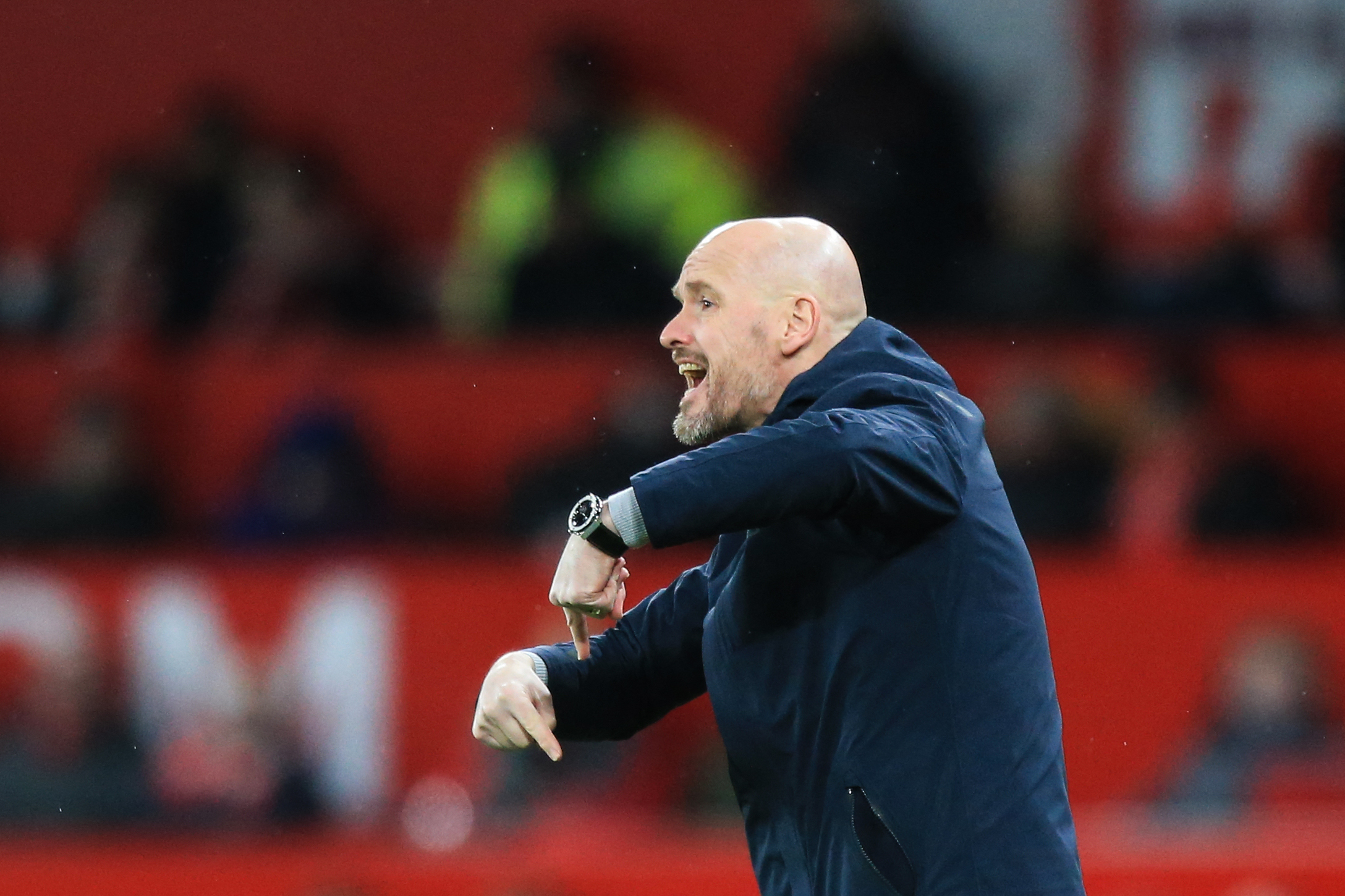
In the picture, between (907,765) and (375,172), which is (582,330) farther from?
(907,765)

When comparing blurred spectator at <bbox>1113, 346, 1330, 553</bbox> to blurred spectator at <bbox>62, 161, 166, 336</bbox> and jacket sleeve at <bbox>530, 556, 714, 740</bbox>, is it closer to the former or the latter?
jacket sleeve at <bbox>530, 556, 714, 740</bbox>

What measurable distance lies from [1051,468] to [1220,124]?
9.18 ft

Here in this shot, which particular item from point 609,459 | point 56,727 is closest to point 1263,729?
point 609,459

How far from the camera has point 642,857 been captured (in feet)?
22.0

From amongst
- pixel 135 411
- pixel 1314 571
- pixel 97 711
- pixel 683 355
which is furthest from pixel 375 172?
pixel 683 355

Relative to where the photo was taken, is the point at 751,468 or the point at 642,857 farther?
the point at 642,857

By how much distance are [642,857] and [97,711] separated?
229cm

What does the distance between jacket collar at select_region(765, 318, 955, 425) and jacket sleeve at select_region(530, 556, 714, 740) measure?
506mm

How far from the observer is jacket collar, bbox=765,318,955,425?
11.6 ft

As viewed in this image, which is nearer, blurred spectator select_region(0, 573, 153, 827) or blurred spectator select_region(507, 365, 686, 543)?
blurred spectator select_region(0, 573, 153, 827)

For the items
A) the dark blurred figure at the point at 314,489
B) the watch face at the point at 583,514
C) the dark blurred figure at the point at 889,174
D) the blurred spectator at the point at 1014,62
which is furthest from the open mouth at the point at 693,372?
the blurred spectator at the point at 1014,62

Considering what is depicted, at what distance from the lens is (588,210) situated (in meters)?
8.45

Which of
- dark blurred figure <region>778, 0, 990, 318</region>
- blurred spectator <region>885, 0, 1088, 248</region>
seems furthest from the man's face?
blurred spectator <region>885, 0, 1088, 248</region>

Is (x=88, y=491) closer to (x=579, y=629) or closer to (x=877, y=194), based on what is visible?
(x=877, y=194)
